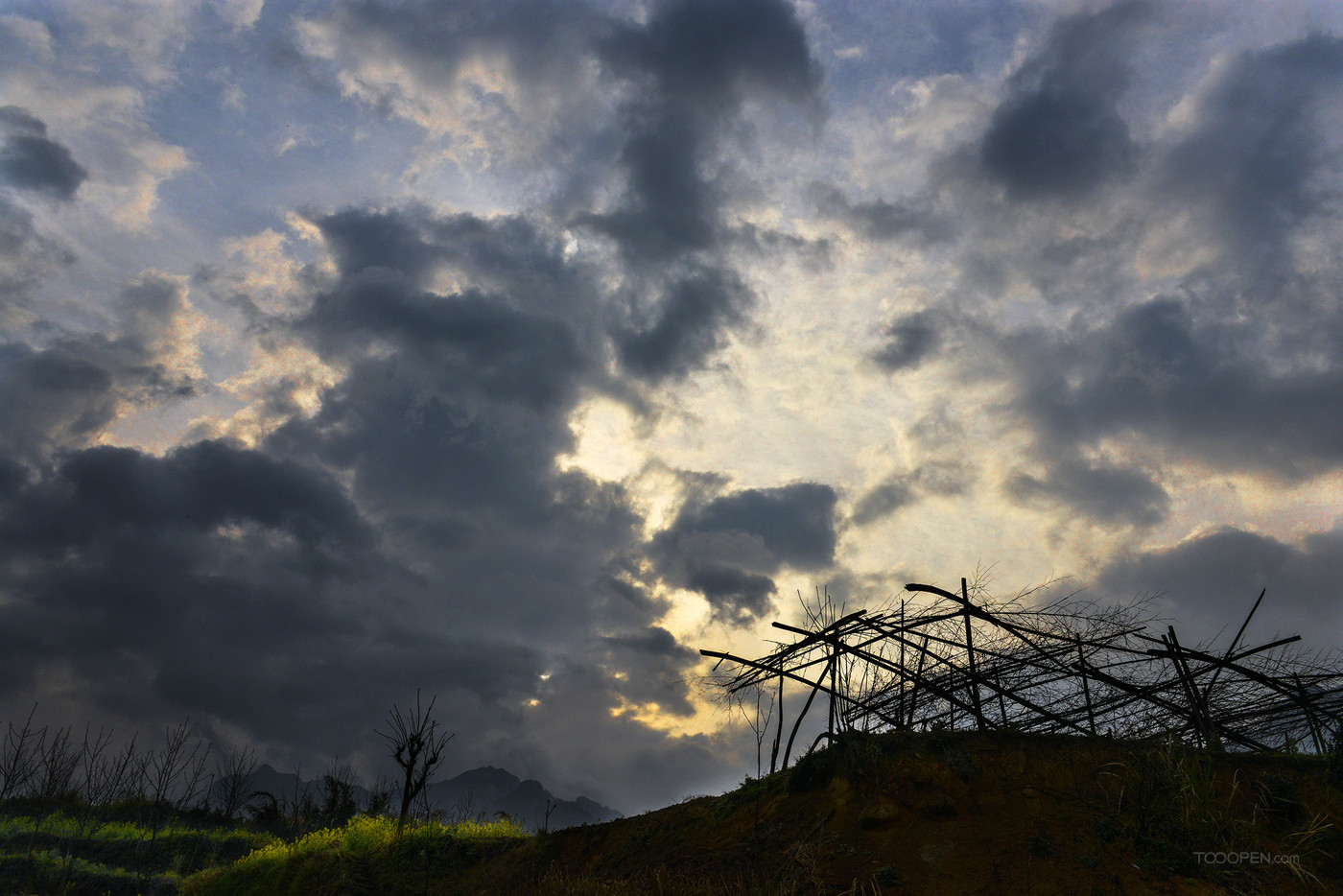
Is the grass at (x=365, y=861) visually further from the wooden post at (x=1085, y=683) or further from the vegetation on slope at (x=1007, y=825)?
the wooden post at (x=1085, y=683)

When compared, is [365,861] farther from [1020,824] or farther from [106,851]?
[1020,824]

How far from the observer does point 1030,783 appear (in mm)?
8461

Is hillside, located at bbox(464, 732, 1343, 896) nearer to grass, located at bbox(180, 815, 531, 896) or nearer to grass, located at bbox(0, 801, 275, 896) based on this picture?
grass, located at bbox(180, 815, 531, 896)

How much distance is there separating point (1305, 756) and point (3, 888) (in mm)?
33383

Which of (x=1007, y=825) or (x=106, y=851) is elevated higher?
(x=1007, y=825)

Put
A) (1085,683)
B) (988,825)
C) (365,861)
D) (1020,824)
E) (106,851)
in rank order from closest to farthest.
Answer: (1020,824) → (988,825) → (1085,683) → (365,861) → (106,851)

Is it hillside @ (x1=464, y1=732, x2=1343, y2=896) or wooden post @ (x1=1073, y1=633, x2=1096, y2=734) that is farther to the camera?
wooden post @ (x1=1073, y1=633, x2=1096, y2=734)

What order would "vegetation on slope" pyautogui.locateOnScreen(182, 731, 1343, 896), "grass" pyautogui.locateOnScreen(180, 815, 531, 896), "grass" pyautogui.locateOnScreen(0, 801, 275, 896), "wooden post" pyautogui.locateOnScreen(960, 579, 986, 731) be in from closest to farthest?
1. "vegetation on slope" pyautogui.locateOnScreen(182, 731, 1343, 896)
2. "wooden post" pyautogui.locateOnScreen(960, 579, 986, 731)
3. "grass" pyautogui.locateOnScreen(180, 815, 531, 896)
4. "grass" pyautogui.locateOnScreen(0, 801, 275, 896)

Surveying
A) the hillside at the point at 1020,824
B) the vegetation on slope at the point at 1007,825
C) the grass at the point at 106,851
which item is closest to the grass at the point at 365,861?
the grass at the point at 106,851

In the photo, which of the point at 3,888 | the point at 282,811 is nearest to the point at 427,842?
the point at 3,888

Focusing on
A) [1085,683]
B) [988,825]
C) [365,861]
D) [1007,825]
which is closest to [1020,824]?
[1007,825]

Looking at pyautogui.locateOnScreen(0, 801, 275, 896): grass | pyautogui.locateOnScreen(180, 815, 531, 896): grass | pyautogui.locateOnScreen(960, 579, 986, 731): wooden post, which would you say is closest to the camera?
pyautogui.locateOnScreen(960, 579, 986, 731): wooden post

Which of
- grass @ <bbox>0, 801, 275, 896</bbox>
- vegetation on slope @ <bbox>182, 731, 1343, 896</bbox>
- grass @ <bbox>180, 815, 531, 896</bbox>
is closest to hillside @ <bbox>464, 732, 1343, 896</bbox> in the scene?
vegetation on slope @ <bbox>182, 731, 1343, 896</bbox>

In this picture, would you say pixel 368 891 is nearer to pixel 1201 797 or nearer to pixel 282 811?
pixel 1201 797
